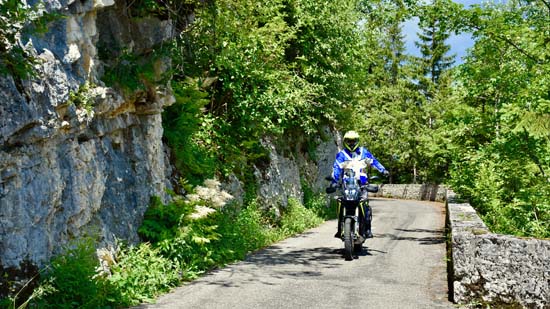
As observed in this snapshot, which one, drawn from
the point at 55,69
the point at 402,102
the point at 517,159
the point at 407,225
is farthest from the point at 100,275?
the point at 402,102

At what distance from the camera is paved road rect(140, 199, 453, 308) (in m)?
6.86

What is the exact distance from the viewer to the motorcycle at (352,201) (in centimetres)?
994

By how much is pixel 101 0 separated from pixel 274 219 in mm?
9051

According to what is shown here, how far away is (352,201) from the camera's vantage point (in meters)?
10.1

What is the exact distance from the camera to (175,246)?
8773mm

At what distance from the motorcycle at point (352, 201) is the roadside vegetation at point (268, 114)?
2129 millimetres

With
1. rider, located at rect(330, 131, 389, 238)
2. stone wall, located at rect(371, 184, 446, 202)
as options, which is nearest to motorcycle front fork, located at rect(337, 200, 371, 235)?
rider, located at rect(330, 131, 389, 238)

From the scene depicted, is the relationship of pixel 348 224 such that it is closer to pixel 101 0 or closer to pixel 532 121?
pixel 532 121

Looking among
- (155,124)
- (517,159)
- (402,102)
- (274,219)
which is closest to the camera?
(155,124)

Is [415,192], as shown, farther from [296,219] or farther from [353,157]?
[353,157]

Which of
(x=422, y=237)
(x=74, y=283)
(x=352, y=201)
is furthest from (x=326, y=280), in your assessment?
(x=422, y=237)

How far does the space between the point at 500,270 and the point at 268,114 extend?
9.36 m

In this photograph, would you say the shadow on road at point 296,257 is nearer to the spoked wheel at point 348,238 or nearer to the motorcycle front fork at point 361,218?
the spoked wheel at point 348,238

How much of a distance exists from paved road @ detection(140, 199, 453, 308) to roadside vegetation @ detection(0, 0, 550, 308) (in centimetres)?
56
